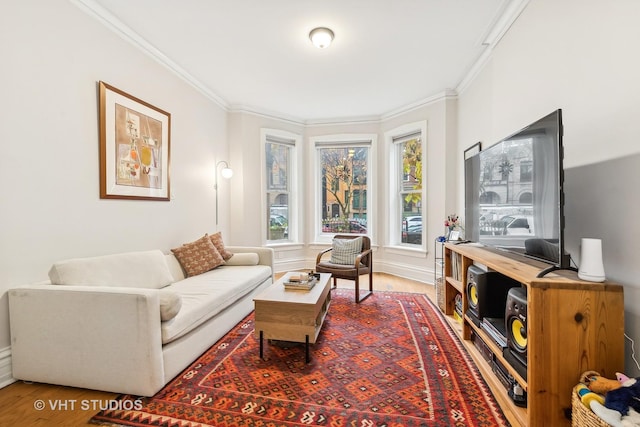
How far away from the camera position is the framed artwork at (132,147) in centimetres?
241

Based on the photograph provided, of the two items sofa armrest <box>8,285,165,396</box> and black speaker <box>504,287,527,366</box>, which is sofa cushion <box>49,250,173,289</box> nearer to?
sofa armrest <box>8,285,165,396</box>

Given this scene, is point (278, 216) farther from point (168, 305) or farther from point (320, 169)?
point (168, 305)

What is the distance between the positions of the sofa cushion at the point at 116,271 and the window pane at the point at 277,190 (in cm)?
240

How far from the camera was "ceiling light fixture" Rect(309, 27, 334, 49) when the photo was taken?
100 inches

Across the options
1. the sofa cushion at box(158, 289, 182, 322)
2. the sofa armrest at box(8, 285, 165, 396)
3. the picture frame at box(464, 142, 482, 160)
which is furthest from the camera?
the picture frame at box(464, 142, 482, 160)

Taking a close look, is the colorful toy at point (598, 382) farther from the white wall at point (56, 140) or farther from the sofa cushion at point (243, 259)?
the white wall at point (56, 140)

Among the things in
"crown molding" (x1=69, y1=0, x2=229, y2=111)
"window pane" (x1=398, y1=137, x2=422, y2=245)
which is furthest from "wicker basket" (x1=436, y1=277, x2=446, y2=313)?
"crown molding" (x1=69, y1=0, x2=229, y2=111)

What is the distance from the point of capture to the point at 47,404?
1616 mm

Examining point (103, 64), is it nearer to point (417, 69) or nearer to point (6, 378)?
point (6, 378)

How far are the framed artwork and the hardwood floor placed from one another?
4.63ft

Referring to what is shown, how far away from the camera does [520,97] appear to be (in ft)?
7.45

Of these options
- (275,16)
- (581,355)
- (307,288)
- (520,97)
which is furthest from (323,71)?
(581,355)

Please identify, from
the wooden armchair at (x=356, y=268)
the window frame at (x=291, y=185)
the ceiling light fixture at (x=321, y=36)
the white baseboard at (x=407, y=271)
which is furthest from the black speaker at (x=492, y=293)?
the window frame at (x=291, y=185)

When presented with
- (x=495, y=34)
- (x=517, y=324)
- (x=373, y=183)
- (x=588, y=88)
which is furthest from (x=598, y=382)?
(x=373, y=183)
